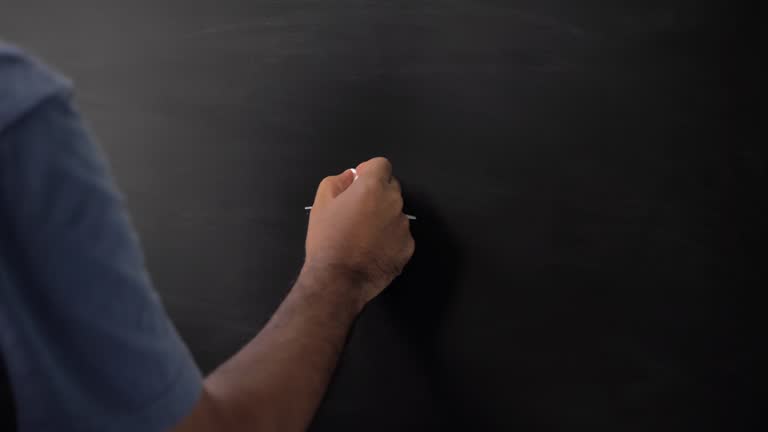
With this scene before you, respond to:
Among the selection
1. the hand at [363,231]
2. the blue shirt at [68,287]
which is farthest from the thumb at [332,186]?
the blue shirt at [68,287]

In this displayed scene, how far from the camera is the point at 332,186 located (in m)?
0.78

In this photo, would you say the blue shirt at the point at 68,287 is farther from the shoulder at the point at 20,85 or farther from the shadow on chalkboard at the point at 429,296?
the shadow on chalkboard at the point at 429,296

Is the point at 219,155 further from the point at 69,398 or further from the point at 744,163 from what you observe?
the point at 744,163

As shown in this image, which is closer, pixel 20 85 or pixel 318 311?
pixel 20 85

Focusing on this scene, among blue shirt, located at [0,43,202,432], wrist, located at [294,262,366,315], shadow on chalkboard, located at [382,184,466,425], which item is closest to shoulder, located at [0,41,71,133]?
blue shirt, located at [0,43,202,432]

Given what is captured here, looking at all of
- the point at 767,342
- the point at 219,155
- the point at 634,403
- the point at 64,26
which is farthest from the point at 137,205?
the point at 767,342

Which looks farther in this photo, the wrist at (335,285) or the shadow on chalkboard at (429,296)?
the shadow on chalkboard at (429,296)

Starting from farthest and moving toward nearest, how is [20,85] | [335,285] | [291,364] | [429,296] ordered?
[429,296], [335,285], [291,364], [20,85]

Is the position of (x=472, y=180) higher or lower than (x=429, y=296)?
higher

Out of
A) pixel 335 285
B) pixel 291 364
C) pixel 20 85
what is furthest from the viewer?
pixel 335 285

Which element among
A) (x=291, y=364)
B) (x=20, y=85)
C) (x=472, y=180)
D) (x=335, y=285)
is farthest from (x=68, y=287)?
(x=472, y=180)

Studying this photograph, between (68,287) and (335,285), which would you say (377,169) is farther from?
(68,287)

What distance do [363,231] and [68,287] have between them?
375 millimetres

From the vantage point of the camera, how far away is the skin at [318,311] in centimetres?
51
